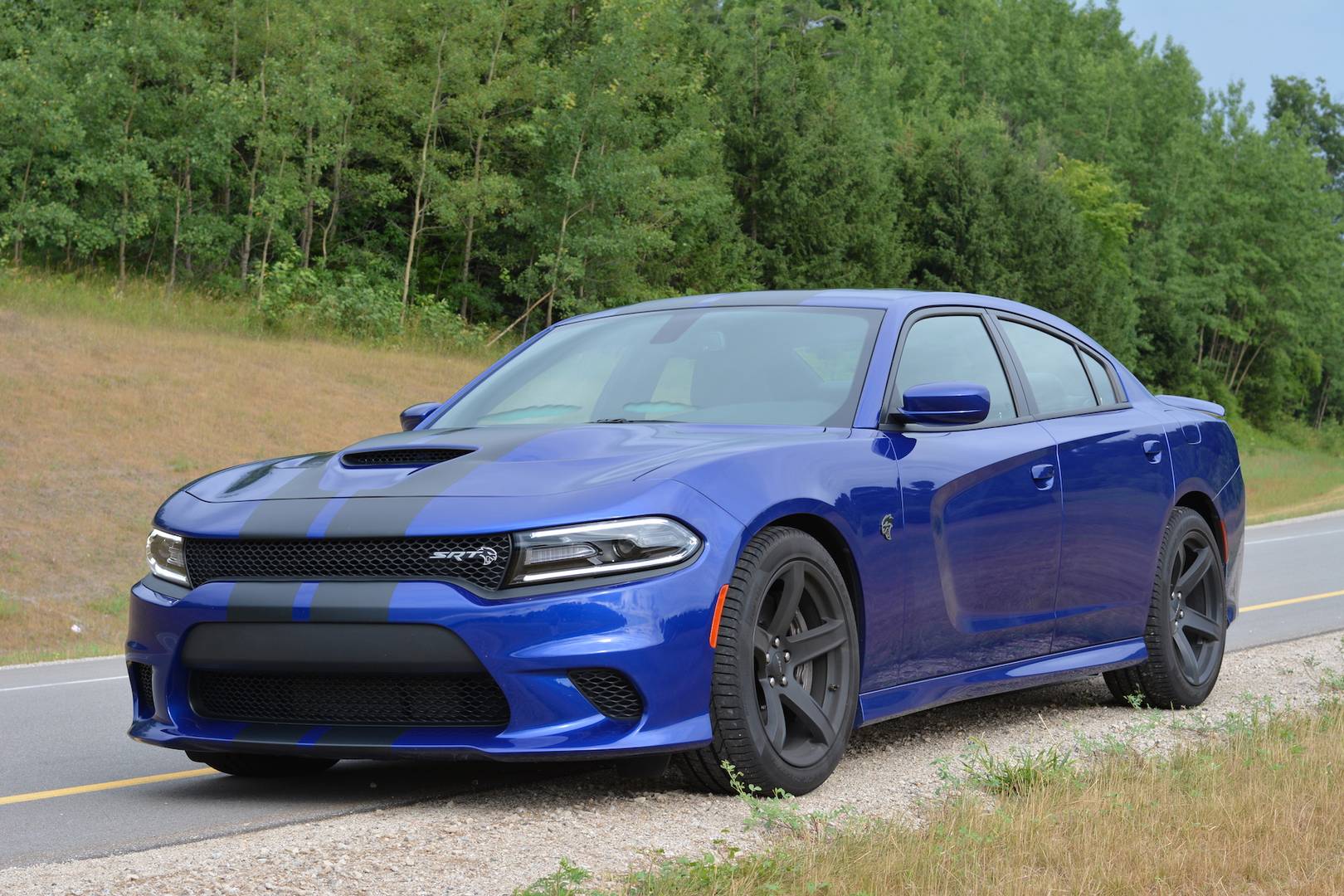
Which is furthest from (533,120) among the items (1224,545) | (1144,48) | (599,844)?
(1144,48)

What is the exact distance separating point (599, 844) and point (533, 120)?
149 feet

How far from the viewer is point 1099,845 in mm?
4422

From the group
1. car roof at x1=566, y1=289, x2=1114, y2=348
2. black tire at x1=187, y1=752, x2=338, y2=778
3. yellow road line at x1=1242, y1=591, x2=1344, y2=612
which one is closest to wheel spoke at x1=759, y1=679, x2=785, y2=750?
black tire at x1=187, y1=752, x2=338, y2=778

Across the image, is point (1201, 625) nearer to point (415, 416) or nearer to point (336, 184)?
point (415, 416)

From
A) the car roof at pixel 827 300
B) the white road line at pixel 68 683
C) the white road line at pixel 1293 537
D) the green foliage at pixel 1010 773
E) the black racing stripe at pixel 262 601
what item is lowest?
the white road line at pixel 1293 537

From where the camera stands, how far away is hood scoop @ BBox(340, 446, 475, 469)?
206 inches

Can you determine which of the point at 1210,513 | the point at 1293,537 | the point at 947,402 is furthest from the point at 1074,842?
the point at 1293,537

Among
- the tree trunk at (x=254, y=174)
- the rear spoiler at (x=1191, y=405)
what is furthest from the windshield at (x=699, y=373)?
the tree trunk at (x=254, y=174)

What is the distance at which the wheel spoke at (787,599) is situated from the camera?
5.05 metres

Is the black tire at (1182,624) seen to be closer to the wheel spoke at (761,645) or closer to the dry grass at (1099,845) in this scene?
the dry grass at (1099,845)

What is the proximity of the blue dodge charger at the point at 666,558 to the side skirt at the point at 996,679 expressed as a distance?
1 centimetres

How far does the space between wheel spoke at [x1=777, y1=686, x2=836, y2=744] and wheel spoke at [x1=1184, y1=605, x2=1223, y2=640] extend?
2828 millimetres

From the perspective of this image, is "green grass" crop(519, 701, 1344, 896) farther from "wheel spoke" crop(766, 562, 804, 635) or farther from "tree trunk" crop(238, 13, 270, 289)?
"tree trunk" crop(238, 13, 270, 289)

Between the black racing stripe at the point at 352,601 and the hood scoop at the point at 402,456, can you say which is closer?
the black racing stripe at the point at 352,601
